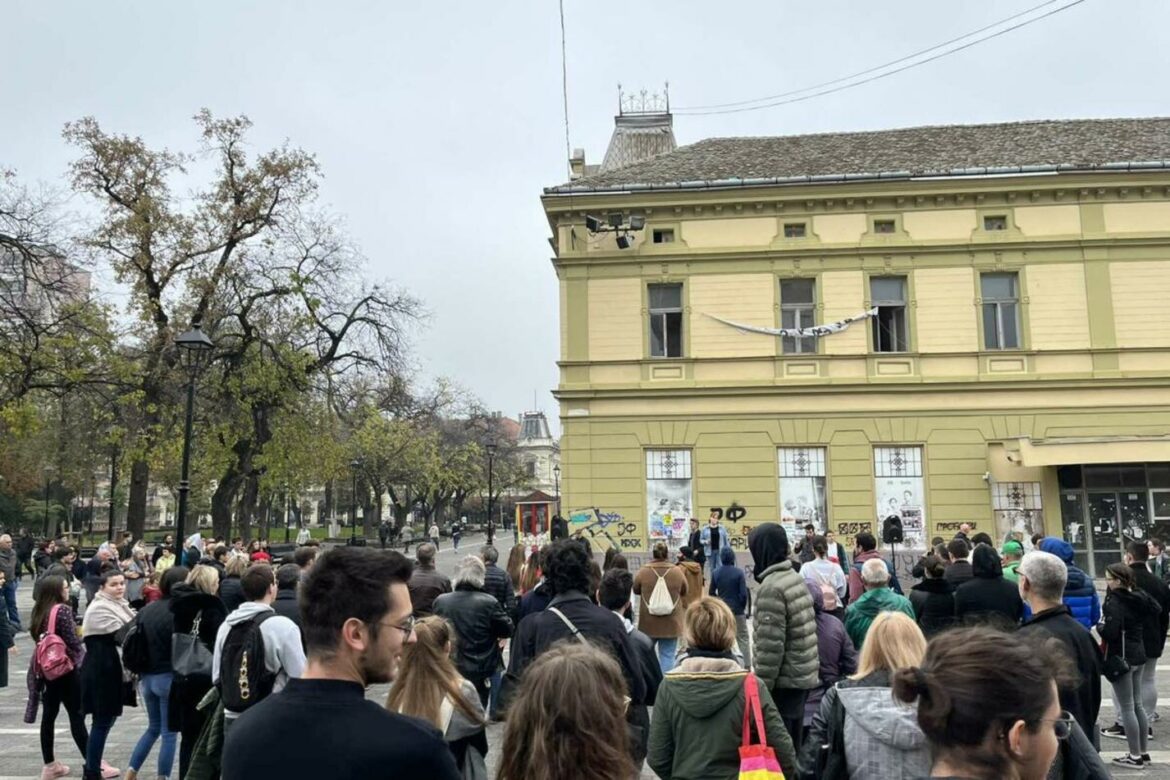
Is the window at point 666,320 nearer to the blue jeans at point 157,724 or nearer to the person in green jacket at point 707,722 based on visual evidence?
the blue jeans at point 157,724

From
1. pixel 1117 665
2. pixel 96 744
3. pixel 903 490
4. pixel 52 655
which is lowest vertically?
pixel 96 744

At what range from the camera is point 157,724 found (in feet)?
21.5

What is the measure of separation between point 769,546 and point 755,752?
249 centimetres

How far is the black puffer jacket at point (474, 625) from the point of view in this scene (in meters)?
6.58

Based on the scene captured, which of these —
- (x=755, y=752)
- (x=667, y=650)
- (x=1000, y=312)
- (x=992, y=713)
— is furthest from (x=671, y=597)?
(x=1000, y=312)

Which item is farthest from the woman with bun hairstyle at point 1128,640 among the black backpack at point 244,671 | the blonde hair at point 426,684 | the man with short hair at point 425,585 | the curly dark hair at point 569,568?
the black backpack at point 244,671

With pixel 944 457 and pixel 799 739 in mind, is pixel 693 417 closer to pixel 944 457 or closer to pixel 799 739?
pixel 944 457

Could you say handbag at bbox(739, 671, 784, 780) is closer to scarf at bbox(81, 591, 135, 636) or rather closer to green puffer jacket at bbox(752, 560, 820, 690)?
green puffer jacket at bbox(752, 560, 820, 690)

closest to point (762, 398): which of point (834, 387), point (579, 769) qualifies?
point (834, 387)

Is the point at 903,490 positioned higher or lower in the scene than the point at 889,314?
lower

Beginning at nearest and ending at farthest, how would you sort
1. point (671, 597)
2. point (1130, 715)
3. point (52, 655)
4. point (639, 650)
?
point (639, 650) < point (52, 655) < point (1130, 715) < point (671, 597)

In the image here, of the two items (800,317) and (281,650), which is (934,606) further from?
(800,317)

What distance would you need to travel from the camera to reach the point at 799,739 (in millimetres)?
5848

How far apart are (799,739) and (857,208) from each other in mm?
18642
